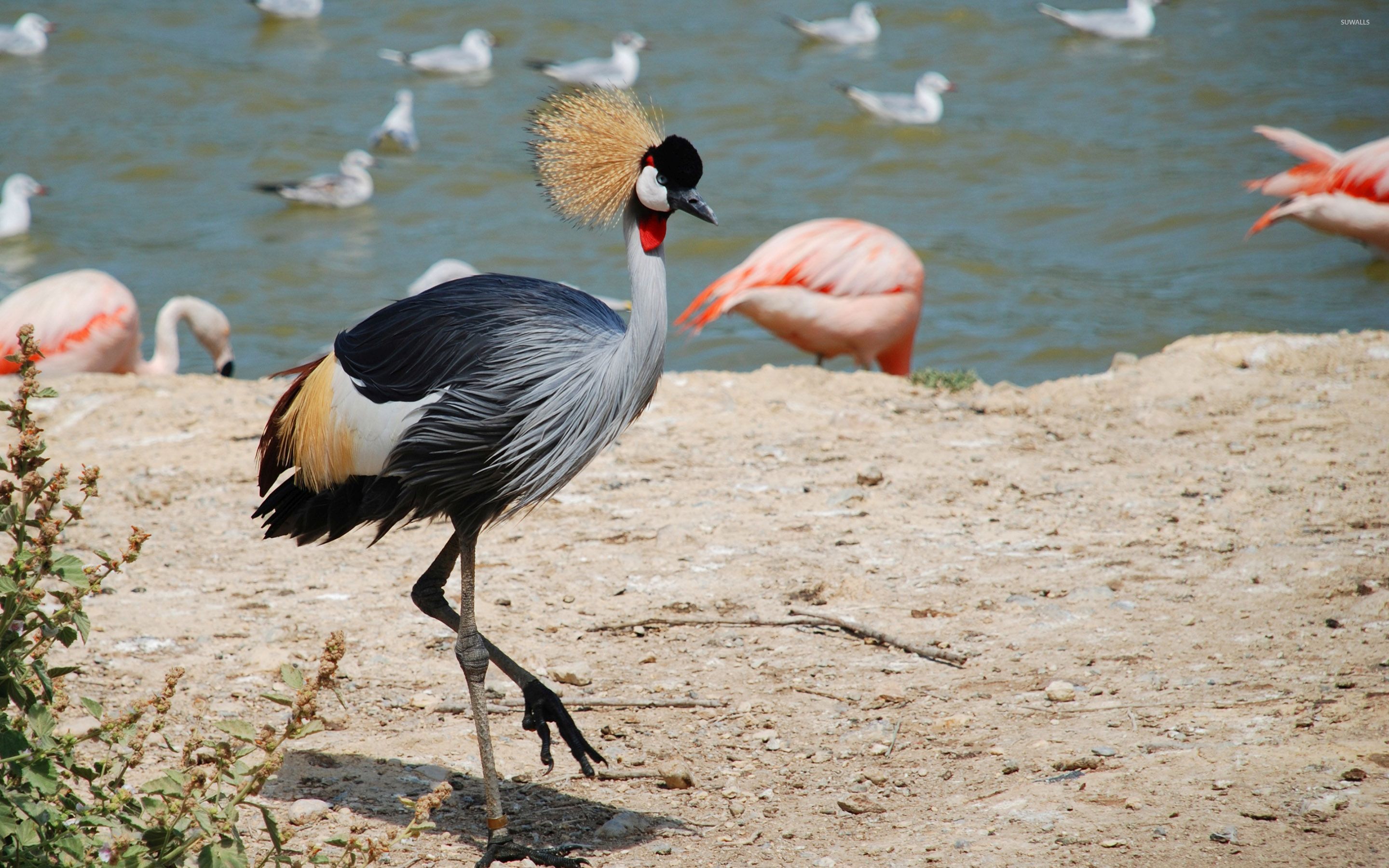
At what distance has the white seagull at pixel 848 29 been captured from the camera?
1911 centimetres

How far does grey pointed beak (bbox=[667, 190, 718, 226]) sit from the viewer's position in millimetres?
3628

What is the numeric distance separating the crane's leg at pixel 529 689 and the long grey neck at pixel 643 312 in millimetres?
827

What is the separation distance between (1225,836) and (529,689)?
1.97 metres

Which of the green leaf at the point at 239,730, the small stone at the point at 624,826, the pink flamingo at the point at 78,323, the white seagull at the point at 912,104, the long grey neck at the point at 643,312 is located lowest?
the pink flamingo at the point at 78,323

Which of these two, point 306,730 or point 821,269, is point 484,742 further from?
point 821,269

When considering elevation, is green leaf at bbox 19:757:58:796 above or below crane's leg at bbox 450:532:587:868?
above

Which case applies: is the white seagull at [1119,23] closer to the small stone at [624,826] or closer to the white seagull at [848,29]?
the white seagull at [848,29]

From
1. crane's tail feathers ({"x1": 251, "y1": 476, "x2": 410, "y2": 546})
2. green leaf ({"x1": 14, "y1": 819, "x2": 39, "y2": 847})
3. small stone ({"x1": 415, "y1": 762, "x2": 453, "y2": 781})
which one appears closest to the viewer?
green leaf ({"x1": 14, "y1": 819, "x2": 39, "y2": 847})

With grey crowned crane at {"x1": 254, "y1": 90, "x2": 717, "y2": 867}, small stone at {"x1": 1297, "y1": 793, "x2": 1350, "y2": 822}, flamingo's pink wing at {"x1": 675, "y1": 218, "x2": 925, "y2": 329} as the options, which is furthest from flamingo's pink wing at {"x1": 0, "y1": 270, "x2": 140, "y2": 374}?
small stone at {"x1": 1297, "y1": 793, "x2": 1350, "y2": 822}

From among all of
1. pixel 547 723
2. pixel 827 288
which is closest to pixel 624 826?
pixel 547 723

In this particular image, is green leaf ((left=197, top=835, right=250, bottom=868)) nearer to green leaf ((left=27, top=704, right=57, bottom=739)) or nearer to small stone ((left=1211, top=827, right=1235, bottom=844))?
green leaf ((left=27, top=704, right=57, bottom=739))

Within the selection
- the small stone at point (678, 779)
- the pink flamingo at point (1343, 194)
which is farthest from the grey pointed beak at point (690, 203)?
the pink flamingo at point (1343, 194)

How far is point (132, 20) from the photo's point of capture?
20.4 meters

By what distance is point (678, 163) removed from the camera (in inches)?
142
